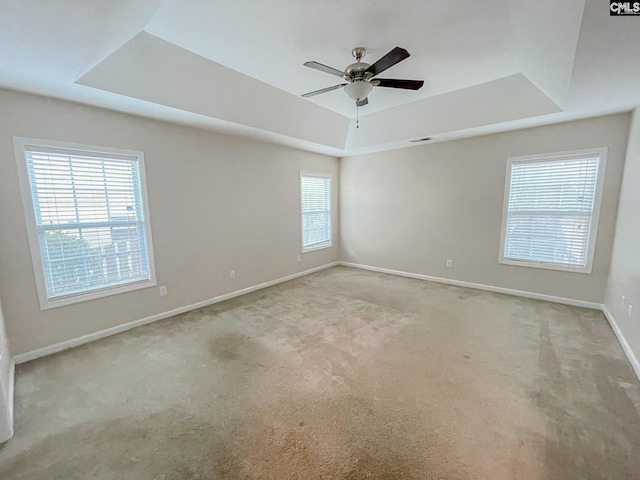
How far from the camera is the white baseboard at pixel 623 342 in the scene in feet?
7.34

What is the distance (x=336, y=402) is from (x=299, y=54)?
2.99 metres

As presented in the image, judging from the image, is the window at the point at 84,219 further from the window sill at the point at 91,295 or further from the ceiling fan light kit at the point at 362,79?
the ceiling fan light kit at the point at 362,79

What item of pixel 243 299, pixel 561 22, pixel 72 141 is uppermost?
pixel 561 22

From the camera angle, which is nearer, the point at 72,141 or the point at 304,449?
the point at 304,449

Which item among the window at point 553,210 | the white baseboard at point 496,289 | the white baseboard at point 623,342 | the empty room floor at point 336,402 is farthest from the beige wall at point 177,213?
the white baseboard at point 623,342

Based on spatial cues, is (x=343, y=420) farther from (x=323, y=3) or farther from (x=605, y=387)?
(x=323, y=3)

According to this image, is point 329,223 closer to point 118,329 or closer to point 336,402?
point 118,329

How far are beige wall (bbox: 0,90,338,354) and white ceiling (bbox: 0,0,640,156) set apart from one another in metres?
0.25

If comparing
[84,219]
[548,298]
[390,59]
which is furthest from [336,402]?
[548,298]

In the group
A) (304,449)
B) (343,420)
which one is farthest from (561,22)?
(304,449)

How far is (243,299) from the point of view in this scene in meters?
Result: 4.04

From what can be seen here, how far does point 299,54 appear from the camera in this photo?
98.7 inches

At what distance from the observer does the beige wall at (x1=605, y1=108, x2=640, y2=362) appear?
8.07ft

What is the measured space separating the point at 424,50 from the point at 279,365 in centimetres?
315
